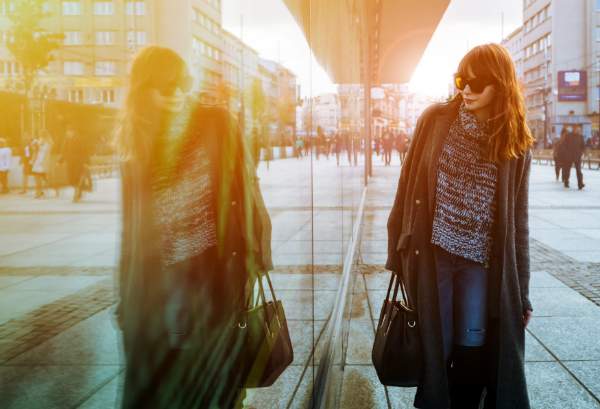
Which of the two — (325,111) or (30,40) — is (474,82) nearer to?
(30,40)

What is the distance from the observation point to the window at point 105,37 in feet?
3.37

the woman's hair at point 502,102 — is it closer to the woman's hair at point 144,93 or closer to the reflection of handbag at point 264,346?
the reflection of handbag at point 264,346

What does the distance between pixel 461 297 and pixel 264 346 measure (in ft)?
2.72

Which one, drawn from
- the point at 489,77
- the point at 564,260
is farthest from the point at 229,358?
the point at 564,260

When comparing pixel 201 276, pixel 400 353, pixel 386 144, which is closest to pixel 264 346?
pixel 201 276

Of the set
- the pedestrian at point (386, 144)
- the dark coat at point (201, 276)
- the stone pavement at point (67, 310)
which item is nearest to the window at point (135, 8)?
the stone pavement at point (67, 310)

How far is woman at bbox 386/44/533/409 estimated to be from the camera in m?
2.40

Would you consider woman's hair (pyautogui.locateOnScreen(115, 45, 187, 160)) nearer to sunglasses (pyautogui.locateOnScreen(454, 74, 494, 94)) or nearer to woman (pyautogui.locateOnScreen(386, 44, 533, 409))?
woman (pyautogui.locateOnScreen(386, 44, 533, 409))

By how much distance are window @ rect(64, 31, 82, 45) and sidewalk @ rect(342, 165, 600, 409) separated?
2.58 metres

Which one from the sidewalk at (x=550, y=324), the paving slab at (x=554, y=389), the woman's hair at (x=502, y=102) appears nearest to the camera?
the woman's hair at (x=502, y=102)

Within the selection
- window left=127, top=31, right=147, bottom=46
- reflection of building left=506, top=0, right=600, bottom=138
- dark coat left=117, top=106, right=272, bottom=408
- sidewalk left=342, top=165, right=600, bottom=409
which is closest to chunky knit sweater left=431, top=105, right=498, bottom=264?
dark coat left=117, top=106, right=272, bottom=408

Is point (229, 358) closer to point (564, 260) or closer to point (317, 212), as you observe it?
point (317, 212)

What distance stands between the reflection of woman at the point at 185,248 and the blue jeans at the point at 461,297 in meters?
0.74

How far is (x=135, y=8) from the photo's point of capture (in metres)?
1.04
